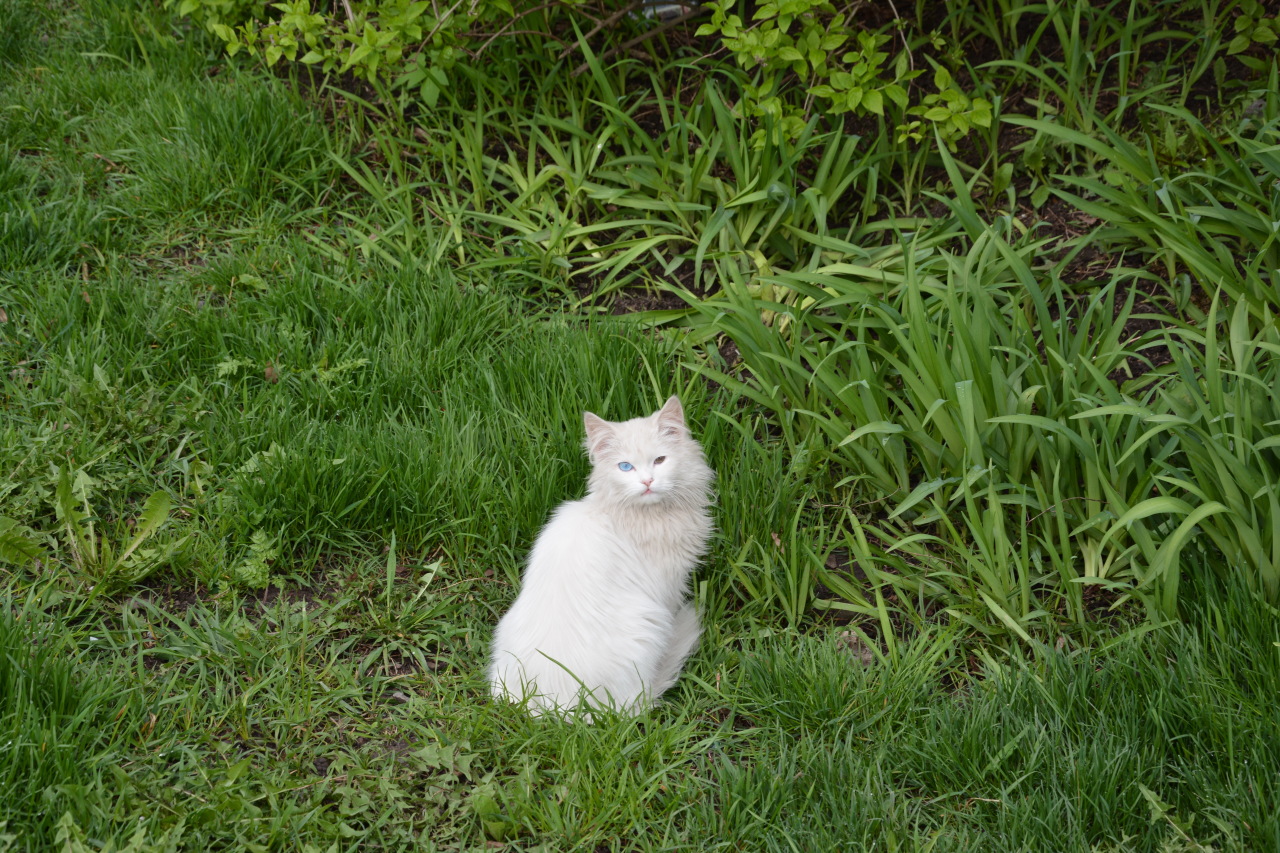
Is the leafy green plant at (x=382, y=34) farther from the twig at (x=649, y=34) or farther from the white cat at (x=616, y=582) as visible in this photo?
the white cat at (x=616, y=582)

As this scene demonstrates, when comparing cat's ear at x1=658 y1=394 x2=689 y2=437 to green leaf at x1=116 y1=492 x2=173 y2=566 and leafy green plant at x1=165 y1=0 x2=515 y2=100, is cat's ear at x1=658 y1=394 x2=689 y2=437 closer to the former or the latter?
green leaf at x1=116 y1=492 x2=173 y2=566

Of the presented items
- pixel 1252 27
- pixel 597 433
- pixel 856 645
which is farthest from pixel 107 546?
pixel 1252 27

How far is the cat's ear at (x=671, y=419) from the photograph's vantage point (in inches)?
107

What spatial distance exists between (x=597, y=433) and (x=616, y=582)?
16.4 inches

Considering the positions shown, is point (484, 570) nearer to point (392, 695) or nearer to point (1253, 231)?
point (392, 695)

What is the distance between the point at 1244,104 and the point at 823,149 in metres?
1.51

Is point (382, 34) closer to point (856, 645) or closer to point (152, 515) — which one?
point (152, 515)

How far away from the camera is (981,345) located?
111 inches

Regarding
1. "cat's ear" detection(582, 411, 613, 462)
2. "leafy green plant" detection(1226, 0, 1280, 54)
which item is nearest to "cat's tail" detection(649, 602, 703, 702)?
"cat's ear" detection(582, 411, 613, 462)

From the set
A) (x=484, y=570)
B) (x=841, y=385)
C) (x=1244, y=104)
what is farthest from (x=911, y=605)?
(x=1244, y=104)

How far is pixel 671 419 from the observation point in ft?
8.99

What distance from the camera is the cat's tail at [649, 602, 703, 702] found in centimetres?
258

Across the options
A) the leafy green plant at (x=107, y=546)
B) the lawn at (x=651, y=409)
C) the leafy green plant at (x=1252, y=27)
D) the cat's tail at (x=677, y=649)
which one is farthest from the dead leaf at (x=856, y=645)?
the leafy green plant at (x=1252, y=27)

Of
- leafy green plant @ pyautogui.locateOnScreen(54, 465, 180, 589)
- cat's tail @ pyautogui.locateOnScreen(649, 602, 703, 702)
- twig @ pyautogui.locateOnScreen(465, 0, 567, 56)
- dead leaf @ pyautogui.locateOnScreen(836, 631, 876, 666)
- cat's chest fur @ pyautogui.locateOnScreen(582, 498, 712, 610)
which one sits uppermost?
twig @ pyautogui.locateOnScreen(465, 0, 567, 56)
